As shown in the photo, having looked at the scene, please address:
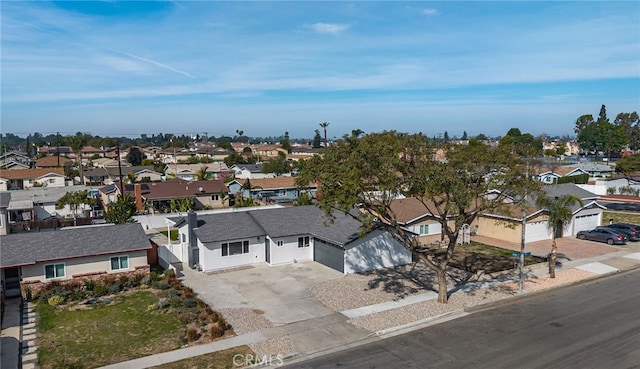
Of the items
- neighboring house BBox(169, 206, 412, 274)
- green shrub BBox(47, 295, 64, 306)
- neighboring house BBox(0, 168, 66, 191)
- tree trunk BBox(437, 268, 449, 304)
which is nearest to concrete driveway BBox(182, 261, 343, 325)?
neighboring house BBox(169, 206, 412, 274)

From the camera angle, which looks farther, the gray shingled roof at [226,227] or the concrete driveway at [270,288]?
the gray shingled roof at [226,227]

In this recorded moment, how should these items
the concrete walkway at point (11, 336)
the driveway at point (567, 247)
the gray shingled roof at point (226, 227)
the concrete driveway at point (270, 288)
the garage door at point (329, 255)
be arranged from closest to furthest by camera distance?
the concrete walkway at point (11, 336)
the concrete driveway at point (270, 288)
the garage door at point (329, 255)
the gray shingled roof at point (226, 227)
the driveway at point (567, 247)

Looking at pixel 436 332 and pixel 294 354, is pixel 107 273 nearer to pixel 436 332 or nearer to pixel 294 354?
pixel 294 354

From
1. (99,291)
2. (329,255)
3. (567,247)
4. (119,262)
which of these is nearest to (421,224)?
(329,255)

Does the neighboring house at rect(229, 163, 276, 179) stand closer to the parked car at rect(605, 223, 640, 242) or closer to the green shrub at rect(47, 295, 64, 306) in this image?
the parked car at rect(605, 223, 640, 242)

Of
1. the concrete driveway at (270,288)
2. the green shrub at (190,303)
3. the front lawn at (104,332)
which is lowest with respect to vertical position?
the concrete driveway at (270,288)

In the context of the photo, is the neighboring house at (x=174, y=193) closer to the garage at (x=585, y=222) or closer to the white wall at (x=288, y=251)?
the white wall at (x=288, y=251)

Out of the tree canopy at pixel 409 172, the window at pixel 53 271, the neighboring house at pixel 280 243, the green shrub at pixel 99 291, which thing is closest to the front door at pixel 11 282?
the window at pixel 53 271
